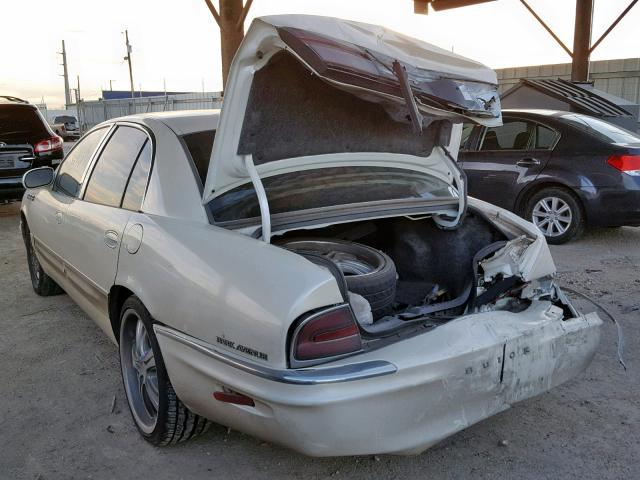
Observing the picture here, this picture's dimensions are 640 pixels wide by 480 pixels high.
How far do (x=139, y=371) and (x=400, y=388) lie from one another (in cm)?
144

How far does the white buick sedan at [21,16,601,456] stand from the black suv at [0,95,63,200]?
19.2ft

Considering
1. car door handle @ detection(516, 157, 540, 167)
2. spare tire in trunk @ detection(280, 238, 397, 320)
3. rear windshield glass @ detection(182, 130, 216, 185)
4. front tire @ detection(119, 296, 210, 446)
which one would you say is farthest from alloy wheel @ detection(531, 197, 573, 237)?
front tire @ detection(119, 296, 210, 446)

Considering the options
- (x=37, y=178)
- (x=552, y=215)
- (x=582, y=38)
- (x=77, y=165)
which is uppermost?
(x=582, y=38)

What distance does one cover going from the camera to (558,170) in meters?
6.59

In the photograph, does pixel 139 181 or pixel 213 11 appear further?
pixel 213 11

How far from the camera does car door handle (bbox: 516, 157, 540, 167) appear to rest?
6.78m

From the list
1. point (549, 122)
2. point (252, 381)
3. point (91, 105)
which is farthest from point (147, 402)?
point (91, 105)

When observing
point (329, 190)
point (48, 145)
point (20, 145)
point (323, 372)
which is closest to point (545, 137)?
point (329, 190)

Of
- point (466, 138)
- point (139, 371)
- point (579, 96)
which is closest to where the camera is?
point (139, 371)

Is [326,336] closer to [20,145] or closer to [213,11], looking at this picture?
[213,11]

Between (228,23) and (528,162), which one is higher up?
(228,23)

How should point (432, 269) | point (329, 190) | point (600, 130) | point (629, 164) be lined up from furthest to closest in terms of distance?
point (600, 130) < point (629, 164) < point (432, 269) < point (329, 190)

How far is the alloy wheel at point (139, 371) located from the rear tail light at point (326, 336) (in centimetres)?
90

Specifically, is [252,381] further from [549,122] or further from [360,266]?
[549,122]
